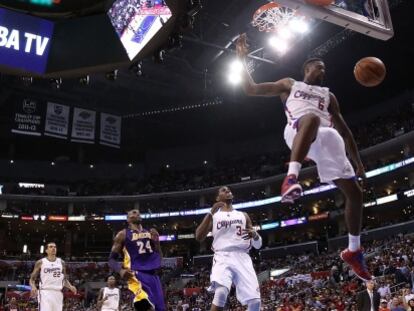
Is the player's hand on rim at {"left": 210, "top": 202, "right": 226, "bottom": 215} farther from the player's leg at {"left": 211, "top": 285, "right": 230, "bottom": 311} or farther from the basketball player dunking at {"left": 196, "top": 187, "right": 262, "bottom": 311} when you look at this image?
the player's leg at {"left": 211, "top": 285, "right": 230, "bottom": 311}

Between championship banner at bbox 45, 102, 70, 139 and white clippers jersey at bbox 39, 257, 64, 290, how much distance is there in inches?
766

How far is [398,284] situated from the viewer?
16031 millimetres

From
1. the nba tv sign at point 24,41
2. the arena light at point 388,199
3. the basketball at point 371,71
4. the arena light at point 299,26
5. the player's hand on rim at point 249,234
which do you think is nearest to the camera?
the basketball at point 371,71

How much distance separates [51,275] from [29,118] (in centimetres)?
2070

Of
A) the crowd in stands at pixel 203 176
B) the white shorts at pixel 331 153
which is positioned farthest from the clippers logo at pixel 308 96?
the crowd in stands at pixel 203 176

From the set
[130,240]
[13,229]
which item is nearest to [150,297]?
[130,240]

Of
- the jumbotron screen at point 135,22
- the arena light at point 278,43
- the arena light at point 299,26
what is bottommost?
the jumbotron screen at point 135,22

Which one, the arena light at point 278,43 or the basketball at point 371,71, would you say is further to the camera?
the arena light at point 278,43

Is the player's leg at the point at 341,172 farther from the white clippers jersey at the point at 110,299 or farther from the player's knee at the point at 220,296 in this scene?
the white clippers jersey at the point at 110,299

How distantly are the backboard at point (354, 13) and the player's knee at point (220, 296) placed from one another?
12.5 ft

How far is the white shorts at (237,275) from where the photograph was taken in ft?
22.2

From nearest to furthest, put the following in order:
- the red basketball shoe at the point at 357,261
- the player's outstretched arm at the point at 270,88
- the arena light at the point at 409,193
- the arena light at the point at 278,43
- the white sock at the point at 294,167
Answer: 1. the white sock at the point at 294,167
2. the red basketball shoe at the point at 357,261
3. the player's outstretched arm at the point at 270,88
4. the arena light at the point at 278,43
5. the arena light at the point at 409,193

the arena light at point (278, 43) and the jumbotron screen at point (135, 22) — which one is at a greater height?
the arena light at point (278, 43)

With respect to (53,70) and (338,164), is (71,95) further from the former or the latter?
(338,164)
